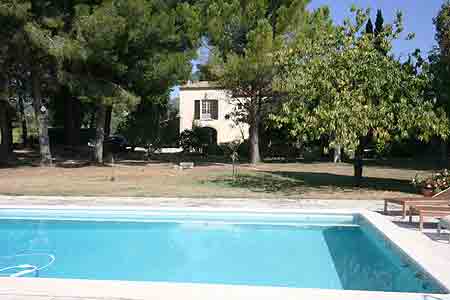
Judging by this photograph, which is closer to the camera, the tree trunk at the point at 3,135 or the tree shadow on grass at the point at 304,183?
the tree shadow on grass at the point at 304,183

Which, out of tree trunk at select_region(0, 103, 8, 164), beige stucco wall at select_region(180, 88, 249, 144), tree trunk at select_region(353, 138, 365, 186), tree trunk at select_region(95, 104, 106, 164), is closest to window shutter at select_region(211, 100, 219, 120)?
beige stucco wall at select_region(180, 88, 249, 144)

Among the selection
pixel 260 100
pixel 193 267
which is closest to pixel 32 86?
pixel 260 100

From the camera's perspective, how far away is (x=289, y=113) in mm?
13625

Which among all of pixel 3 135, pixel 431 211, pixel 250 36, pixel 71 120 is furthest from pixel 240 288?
pixel 71 120

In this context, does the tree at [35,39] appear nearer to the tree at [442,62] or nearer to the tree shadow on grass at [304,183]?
the tree shadow on grass at [304,183]

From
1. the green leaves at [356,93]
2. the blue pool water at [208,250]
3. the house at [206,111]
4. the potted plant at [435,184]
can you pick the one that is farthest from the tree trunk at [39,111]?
the potted plant at [435,184]

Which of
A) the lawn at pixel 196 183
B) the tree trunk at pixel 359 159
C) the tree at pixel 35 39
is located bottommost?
the lawn at pixel 196 183

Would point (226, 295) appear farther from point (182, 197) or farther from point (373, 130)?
Answer: point (373, 130)

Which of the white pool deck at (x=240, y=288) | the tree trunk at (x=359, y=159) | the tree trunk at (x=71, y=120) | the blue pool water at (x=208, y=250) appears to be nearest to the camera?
the white pool deck at (x=240, y=288)

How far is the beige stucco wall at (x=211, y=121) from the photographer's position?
126 ft

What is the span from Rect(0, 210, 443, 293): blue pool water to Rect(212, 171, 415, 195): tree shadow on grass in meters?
4.79

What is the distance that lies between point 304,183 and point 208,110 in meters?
22.7

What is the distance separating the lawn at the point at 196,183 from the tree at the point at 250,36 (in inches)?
183

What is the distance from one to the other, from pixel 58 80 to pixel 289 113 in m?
12.8
